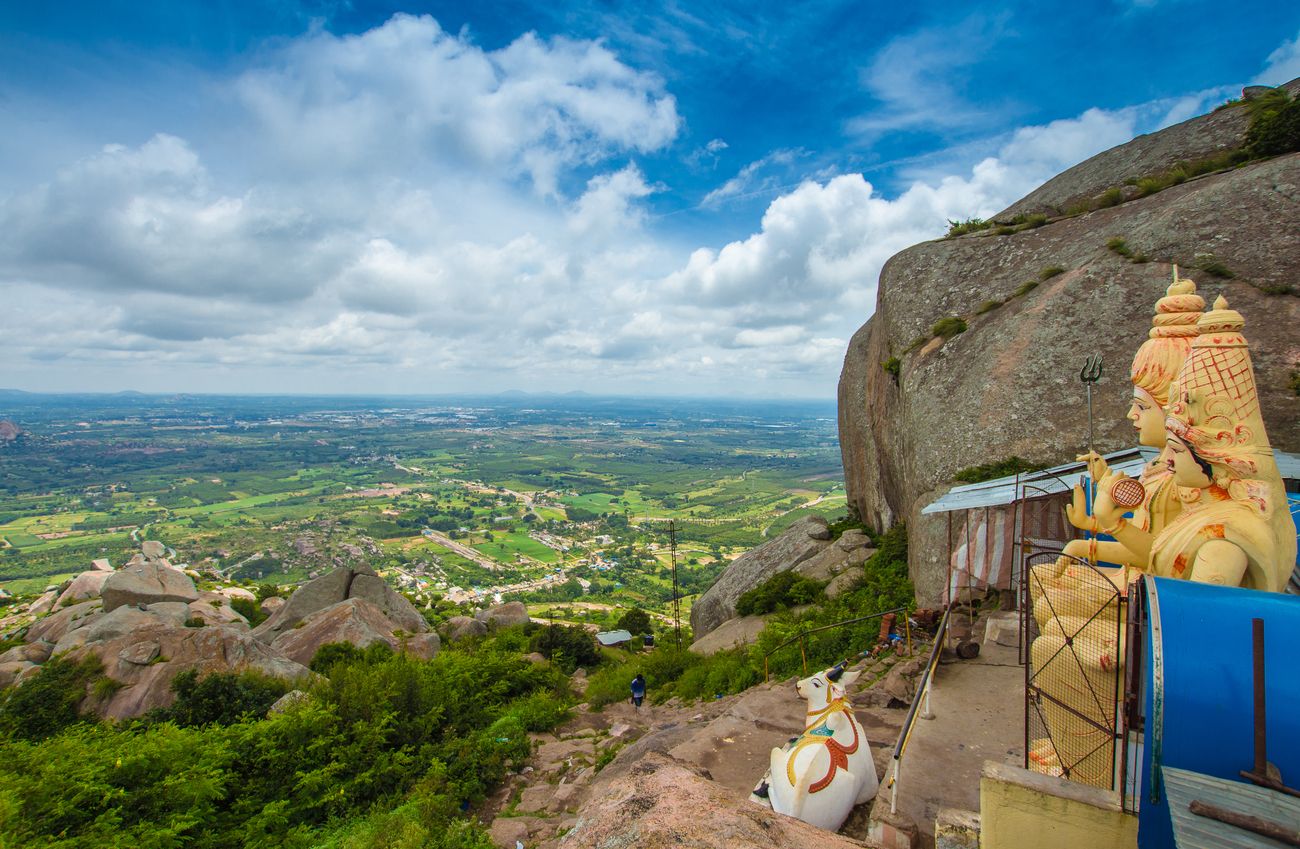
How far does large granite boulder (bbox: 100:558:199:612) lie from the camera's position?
22.8 metres

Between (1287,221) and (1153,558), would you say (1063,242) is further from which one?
(1153,558)

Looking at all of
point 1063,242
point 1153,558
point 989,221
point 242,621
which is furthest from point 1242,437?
point 242,621

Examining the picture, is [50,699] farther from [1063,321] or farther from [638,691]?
[1063,321]

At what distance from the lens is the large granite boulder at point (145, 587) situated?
2275 cm

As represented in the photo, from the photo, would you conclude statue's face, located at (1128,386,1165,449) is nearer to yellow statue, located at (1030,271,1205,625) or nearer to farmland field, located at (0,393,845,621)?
yellow statue, located at (1030,271,1205,625)

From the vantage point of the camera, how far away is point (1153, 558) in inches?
222

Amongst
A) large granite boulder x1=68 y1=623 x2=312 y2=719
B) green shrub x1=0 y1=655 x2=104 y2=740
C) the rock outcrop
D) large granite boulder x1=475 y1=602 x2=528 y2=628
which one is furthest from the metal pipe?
large granite boulder x1=475 y1=602 x2=528 y2=628

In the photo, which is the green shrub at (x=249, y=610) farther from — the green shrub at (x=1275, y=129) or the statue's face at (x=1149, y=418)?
the green shrub at (x=1275, y=129)

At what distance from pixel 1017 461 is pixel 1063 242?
822 cm

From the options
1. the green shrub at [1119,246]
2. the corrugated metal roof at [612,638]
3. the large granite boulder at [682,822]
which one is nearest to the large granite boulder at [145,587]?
the corrugated metal roof at [612,638]

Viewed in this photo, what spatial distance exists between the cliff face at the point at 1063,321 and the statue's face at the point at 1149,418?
596 centimetres

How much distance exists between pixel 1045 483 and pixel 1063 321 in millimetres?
5963

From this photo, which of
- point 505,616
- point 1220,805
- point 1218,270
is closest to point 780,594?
point 1218,270

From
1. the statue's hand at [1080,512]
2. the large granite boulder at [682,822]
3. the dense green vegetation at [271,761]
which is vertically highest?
the statue's hand at [1080,512]
